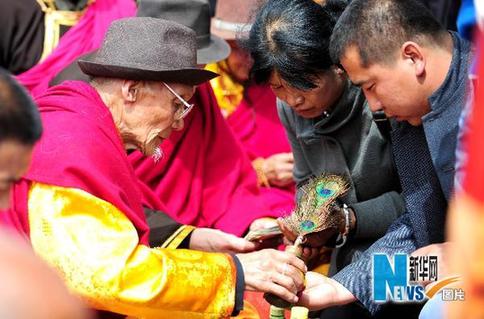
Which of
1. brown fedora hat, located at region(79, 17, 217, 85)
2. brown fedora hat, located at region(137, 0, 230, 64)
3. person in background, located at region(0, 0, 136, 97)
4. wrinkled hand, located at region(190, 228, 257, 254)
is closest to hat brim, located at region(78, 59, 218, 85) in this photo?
brown fedora hat, located at region(79, 17, 217, 85)

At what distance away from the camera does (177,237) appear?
4312mm

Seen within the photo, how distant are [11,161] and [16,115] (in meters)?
0.11

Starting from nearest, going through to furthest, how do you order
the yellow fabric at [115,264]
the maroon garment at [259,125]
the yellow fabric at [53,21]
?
1. the yellow fabric at [115,264]
2. the maroon garment at [259,125]
3. the yellow fabric at [53,21]

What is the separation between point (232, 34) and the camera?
5.29m

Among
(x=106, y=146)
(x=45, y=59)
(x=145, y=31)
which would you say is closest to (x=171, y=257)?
(x=106, y=146)

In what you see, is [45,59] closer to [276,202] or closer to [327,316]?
[276,202]

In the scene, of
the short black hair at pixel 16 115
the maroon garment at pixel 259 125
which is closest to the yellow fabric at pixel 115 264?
the short black hair at pixel 16 115

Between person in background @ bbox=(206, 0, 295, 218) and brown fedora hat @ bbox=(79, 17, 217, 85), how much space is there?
1.61 m

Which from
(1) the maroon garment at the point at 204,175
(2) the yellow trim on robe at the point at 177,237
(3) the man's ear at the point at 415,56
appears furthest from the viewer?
(1) the maroon garment at the point at 204,175

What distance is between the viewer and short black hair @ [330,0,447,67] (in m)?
3.35

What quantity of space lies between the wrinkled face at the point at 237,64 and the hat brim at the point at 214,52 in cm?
23

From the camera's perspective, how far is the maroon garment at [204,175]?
467 cm

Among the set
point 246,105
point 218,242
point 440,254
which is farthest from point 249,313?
point 246,105

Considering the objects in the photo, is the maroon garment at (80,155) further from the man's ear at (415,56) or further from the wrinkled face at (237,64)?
the wrinkled face at (237,64)
